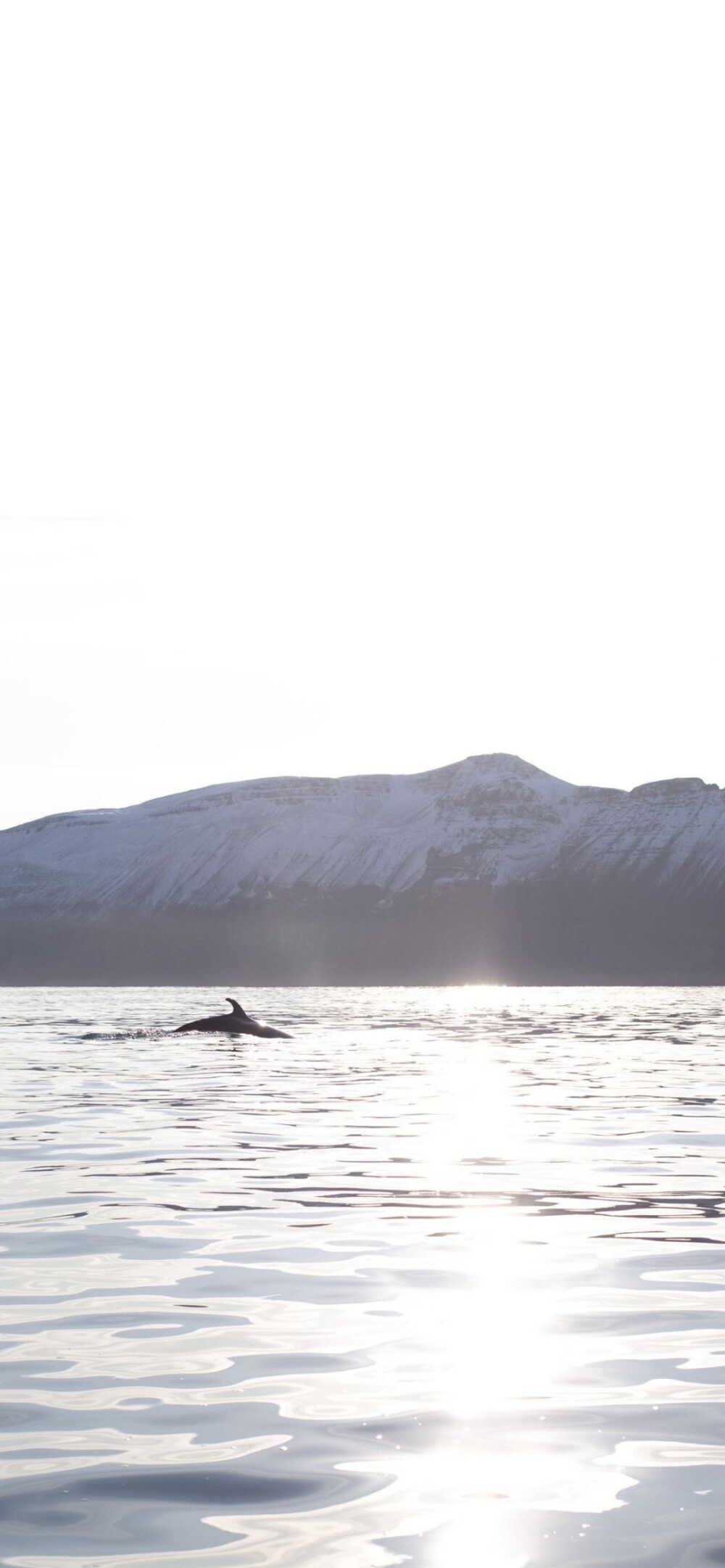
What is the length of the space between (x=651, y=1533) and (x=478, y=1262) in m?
6.22

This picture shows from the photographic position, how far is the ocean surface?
8305mm

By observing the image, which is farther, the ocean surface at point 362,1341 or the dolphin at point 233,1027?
the dolphin at point 233,1027

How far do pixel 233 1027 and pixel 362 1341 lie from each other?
144ft

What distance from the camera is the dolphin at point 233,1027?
54812 millimetres

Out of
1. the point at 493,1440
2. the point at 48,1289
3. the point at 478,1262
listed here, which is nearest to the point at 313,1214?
the point at 478,1262

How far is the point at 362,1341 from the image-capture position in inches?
464

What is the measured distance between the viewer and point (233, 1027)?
55312 millimetres

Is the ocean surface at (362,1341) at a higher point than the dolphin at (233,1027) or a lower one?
lower

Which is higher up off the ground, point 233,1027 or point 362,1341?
point 233,1027

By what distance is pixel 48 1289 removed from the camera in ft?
43.6

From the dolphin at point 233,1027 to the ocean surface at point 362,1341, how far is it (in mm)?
27574

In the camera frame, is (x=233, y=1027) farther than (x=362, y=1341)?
Yes

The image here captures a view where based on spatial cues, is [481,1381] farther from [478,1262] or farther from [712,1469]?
[478,1262]

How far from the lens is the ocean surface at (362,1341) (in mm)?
8305
